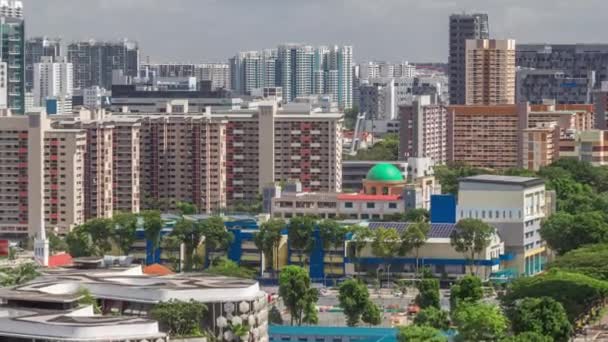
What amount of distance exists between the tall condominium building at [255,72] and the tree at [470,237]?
179ft

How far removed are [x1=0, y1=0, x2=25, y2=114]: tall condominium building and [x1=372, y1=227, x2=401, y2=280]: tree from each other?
24200 mm

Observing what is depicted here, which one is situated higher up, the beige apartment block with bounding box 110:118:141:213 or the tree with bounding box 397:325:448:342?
the beige apartment block with bounding box 110:118:141:213

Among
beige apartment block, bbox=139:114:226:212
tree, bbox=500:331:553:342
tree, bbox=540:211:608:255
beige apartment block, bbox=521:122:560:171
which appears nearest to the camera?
tree, bbox=500:331:553:342

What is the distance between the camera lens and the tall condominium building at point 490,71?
6931 cm

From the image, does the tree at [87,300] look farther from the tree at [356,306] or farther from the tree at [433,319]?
the tree at [356,306]

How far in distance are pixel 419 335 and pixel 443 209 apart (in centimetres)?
1367

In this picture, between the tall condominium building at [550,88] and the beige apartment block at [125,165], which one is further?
the tall condominium building at [550,88]

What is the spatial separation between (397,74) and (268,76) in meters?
16.6

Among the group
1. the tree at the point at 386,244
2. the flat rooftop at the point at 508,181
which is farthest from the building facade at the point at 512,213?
the tree at the point at 386,244

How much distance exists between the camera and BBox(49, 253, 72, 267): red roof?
112 ft

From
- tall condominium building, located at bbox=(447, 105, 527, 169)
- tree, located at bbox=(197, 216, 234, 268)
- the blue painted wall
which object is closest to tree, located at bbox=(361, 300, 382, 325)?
tree, located at bbox=(197, 216, 234, 268)

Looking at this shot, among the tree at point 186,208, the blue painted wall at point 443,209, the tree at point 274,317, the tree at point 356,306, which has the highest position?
the blue painted wall at point 443,209

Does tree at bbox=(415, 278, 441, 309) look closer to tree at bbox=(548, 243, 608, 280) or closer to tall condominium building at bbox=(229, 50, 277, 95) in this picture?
tree at bbox=(548, 243, 608, 280)

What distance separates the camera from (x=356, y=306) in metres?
31.0
